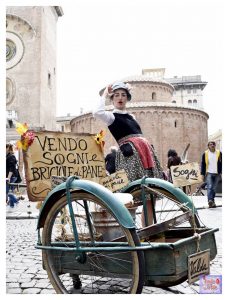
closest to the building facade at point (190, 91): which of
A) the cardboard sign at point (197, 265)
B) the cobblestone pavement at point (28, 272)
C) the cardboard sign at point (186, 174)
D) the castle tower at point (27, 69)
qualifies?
the castle tower at point (27, 69)

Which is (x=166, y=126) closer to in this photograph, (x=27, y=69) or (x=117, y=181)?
(x=27, y=69)

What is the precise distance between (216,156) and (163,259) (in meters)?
7.03

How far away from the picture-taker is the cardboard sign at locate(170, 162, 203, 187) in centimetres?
273

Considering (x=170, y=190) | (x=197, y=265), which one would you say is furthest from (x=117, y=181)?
(x=197, y=265)

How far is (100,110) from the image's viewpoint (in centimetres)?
347

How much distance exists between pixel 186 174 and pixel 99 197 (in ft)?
2.39

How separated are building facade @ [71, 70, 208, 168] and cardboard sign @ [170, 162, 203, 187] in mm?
25827

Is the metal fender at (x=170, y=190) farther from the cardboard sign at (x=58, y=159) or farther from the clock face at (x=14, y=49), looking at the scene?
the clock face at (x=14, y=49)

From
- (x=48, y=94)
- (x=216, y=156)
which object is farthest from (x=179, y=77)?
(x=216, y=156)

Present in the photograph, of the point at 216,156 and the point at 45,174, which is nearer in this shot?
the point at 45,174

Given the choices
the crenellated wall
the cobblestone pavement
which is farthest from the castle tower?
the cobblestone pavement

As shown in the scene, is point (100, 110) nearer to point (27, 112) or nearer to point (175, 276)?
point (175, 276)

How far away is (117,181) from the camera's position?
3074mm

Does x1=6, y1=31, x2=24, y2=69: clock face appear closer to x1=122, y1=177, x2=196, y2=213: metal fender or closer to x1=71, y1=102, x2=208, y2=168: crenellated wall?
x1=71, y1=102, x2=208, y2=168: crenellated wall
